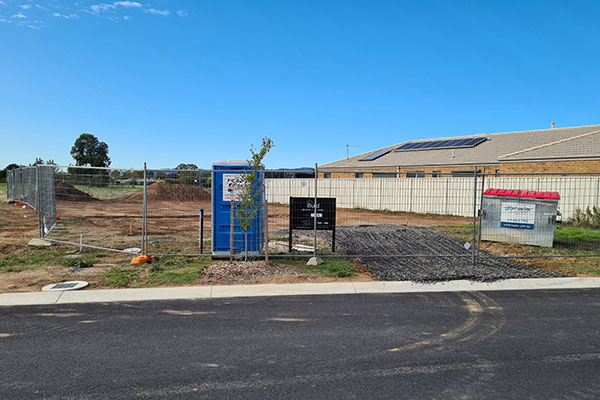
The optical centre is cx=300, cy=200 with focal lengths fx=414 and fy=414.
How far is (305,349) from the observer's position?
488cm

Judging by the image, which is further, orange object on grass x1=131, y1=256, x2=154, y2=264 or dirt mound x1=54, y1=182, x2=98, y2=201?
dirt mound x1=54, y1=182, x2=98, y2=201

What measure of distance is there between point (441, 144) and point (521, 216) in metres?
23.5

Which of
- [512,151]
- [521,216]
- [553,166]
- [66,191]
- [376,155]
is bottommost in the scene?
[521,216]

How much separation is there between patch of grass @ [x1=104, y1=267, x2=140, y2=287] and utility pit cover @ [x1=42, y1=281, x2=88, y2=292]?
0.46m

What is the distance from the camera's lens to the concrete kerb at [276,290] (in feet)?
22.7

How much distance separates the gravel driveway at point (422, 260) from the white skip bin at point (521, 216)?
1.31m

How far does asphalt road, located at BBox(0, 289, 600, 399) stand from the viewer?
392 cm

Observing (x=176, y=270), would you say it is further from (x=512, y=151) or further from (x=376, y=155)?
(x=376, y=155)

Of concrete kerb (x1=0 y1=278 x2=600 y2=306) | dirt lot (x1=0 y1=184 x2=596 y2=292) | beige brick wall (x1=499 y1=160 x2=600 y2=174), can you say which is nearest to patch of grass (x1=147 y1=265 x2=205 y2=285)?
dirt lot (x1=0 y1=184 x2=596 y2=292)

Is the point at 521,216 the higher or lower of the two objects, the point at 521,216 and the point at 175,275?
the higher

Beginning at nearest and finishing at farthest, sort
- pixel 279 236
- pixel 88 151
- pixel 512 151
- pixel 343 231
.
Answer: pixel 279 236 < pixel 343 231 < pixel 512 151 < pixel 88 151

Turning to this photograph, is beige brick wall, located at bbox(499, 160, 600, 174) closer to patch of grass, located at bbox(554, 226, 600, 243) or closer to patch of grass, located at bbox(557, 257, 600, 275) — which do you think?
patch of grass, located at bbox(554, 226, 600, 243)

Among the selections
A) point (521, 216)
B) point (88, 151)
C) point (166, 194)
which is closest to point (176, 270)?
point (521, 216)

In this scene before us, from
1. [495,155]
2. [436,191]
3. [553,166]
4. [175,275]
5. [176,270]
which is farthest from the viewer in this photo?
[495,155]
